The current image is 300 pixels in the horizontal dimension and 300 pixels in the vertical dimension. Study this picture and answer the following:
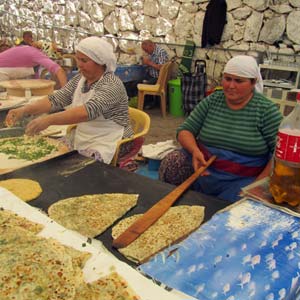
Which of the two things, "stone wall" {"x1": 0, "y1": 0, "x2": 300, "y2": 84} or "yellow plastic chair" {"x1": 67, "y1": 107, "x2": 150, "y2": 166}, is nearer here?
"yellow plastic chair" {"x1": 67, "y1": 107, "x2": 150, "y2": 166}

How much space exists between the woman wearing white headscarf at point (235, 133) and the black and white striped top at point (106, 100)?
1.48ft

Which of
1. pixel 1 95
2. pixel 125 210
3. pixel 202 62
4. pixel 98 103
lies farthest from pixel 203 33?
pixel 125 210

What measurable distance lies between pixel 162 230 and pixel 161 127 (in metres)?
4.68

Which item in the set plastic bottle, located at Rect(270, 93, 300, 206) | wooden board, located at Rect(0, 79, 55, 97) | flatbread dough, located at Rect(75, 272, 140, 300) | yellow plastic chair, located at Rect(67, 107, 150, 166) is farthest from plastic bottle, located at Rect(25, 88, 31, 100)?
flatbread dough, located at Rect(75, 272, 140, 300)

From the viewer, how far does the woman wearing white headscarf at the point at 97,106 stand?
2186 mm

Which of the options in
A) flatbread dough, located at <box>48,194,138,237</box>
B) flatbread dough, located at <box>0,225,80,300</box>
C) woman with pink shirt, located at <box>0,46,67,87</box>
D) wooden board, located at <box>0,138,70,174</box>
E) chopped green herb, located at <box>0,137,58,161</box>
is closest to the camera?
flatbread dough, located at <box>0,225,80,300</box>

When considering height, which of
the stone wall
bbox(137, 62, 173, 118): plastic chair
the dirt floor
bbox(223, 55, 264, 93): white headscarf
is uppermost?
the stone wall

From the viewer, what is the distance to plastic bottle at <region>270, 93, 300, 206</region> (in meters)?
1.16

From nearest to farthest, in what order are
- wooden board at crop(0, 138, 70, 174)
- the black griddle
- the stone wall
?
the black griddle → wooden board at crop(0, 138, 70, 174) → the stone wall

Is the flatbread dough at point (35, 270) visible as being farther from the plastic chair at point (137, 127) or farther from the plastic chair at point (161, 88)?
the plastic chair at point (161, 88)

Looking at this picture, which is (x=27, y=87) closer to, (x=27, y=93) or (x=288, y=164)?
(x=27, y=93)

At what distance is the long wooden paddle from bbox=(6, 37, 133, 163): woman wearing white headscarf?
88 cm

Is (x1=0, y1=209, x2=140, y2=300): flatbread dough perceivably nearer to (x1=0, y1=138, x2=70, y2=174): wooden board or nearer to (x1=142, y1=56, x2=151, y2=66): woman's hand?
(x1=0, y1=138, x2=70, y2=174): wooden board

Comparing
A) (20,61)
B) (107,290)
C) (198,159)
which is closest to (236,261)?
(107,290)
